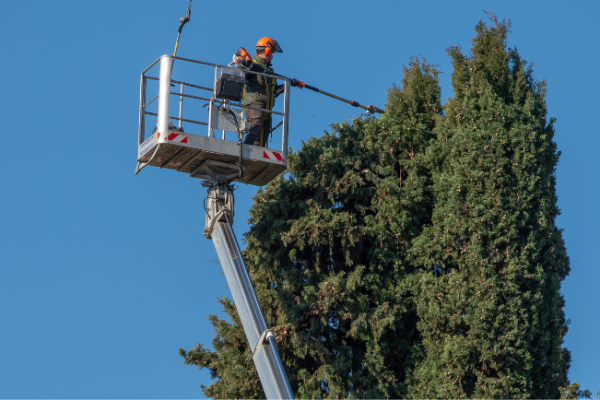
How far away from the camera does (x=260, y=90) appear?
18938 mm

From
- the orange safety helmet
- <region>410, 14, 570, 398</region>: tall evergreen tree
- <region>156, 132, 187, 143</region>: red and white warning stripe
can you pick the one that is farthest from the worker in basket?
<region>410, 14, 570, 398</region>: tall evergreen tree

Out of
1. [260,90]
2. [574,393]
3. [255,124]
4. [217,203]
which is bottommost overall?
[574,393]

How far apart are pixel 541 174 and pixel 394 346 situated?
14.6 ft

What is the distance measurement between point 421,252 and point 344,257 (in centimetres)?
172

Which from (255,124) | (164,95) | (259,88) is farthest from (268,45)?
(164,95)

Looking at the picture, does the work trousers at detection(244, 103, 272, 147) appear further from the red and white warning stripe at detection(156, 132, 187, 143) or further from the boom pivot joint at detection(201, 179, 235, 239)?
the red and white warning stripe at detection(156, 132, 187, 143)

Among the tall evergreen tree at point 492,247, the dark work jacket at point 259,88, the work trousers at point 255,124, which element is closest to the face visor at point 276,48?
the dark work jacket at point 259,88

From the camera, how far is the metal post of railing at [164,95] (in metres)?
17.4

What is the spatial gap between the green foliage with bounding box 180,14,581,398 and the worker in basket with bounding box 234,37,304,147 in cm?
190

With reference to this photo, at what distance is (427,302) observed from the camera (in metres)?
18.7

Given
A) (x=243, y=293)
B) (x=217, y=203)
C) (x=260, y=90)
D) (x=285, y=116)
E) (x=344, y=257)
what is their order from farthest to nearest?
(x=344, y=257) < (x=260, y=90) < (x=285, y=116) < (x=217, y=203) < (x=243, y=293)

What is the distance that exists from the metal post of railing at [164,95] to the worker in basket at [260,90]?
1.46 m

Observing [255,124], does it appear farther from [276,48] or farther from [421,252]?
[421,252]

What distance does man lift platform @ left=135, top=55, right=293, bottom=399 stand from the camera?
17.3m
